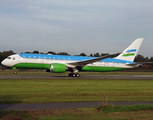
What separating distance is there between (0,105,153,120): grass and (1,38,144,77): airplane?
22.5 m

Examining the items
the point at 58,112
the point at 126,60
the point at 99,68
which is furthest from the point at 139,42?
the point at 58,112

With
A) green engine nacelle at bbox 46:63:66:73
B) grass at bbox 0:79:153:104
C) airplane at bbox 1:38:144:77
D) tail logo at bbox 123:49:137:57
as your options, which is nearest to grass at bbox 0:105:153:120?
grass at bbox 0:79:153:104

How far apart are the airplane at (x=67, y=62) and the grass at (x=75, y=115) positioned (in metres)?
22.5

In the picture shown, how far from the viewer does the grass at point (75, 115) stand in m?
8.24

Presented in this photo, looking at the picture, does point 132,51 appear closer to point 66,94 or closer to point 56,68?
point 56,68

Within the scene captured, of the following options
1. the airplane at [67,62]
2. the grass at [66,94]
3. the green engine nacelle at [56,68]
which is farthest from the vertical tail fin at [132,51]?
the grass at [66,94]

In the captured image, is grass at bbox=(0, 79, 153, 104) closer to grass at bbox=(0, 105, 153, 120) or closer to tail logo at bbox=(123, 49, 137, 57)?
grass at bbox=(0, 105, 153, 120)

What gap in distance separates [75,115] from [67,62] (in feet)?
88.2

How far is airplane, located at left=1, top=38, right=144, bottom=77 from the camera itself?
3322 centimetres

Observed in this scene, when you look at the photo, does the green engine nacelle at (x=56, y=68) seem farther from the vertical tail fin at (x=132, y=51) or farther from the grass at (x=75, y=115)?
the grass at (x=75, y=115)

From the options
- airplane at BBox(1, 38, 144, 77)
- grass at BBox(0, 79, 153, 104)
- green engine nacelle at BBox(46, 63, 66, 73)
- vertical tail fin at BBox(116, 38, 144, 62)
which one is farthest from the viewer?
vertical tail fin at BBox(116, 38, 144, 62)

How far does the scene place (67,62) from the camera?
116 ft

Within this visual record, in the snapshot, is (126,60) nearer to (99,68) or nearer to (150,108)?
(99,68)

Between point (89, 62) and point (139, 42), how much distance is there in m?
13.6
